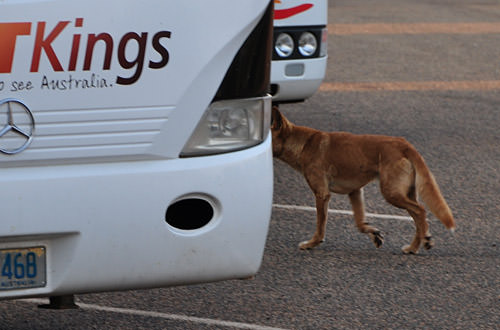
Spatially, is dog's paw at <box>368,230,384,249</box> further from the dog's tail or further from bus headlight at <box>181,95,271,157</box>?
bus headlight at <box>181,95,271,157</box>

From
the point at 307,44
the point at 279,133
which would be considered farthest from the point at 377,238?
the point at 307,44

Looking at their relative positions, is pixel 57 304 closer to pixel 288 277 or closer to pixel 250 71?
pixel 250 71

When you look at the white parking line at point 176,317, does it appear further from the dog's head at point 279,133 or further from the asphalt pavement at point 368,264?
the dog's head at point 279,133

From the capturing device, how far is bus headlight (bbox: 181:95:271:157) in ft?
12.1

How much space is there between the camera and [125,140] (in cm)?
360

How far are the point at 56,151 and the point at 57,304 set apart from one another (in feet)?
2.34

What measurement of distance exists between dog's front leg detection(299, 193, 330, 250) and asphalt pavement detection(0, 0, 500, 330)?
0.23ft

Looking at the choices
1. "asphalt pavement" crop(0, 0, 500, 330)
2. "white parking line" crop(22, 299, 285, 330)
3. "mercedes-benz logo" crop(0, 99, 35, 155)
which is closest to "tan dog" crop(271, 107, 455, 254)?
"asphalt pavement" crop(0, 0, 500, 330)

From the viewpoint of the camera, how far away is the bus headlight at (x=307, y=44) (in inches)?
323

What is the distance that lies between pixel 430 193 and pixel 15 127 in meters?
2.65

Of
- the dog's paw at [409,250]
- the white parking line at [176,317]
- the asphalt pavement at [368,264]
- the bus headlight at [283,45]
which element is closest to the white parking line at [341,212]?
the asphalt pavement at [368,264]

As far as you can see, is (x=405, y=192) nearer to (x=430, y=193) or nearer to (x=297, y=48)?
(x=430, y=193)

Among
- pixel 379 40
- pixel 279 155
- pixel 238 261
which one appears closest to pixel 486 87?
pixel 379 40

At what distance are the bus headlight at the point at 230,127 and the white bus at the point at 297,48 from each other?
13.7 ft
